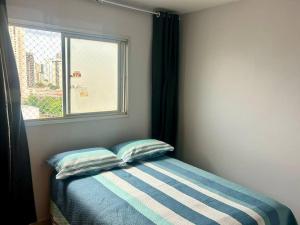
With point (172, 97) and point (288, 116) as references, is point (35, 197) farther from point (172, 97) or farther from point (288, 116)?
point (288, 116)

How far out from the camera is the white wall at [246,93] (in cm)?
246

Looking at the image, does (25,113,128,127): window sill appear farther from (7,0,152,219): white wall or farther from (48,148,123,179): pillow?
(48,148,123,179): pillow

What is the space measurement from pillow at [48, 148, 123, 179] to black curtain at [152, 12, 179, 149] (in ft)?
3.28

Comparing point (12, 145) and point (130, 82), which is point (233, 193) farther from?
point (12, 145)

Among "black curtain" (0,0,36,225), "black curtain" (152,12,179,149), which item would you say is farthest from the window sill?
"black curtain" (152,12,179,149)

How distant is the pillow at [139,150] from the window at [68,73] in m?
0.52

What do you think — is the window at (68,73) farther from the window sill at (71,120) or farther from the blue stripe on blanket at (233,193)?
the blue stripe on blanket at (233,193)

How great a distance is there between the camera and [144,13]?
Answer: 322 centimetres

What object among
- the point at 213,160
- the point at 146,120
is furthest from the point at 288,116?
the point at 146,120

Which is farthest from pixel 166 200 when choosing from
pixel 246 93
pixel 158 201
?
pixel 246 93

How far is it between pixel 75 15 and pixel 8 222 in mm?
2112

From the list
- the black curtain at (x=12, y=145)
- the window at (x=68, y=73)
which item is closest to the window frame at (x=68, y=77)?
the window at (x=68, y=73)

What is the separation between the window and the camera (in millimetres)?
2555

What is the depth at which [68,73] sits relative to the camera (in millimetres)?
2781
